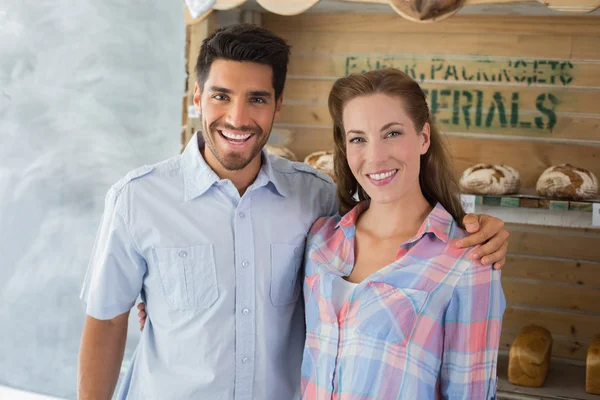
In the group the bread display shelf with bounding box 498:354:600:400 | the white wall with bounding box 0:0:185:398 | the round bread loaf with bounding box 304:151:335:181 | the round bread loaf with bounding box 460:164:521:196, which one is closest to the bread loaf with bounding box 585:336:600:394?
the bread display shelf with bounding box 498:354:600:400

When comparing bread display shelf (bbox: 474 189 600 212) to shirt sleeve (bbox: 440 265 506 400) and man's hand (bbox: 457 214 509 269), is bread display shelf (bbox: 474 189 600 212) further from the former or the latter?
shirt sleeve (bbox: 440 265 506 400)

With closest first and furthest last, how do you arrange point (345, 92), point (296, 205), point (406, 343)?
point (406, 343) → point (345, 92) → point (296, 205)

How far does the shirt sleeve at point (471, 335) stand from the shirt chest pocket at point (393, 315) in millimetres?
69

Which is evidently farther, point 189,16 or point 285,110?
point 285,110

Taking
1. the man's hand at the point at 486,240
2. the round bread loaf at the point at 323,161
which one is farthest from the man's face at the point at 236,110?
the round bread loaf at the point at 323,161

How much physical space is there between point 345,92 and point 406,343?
1.88 feet

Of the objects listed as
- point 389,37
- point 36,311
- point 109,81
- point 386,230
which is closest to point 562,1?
point 389,37

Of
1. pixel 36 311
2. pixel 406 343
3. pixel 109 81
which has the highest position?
pixel 109 81

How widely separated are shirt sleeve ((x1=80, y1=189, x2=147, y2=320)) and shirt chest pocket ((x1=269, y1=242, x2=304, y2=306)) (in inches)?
12.3

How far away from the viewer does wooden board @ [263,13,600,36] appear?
8.30ft

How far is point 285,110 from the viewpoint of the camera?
2914mm

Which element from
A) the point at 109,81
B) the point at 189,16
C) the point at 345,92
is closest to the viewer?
the point at 345,92

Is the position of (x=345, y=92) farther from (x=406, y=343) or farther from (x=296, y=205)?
(x=406, y=343)

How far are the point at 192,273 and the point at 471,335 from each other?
633 millimetres
